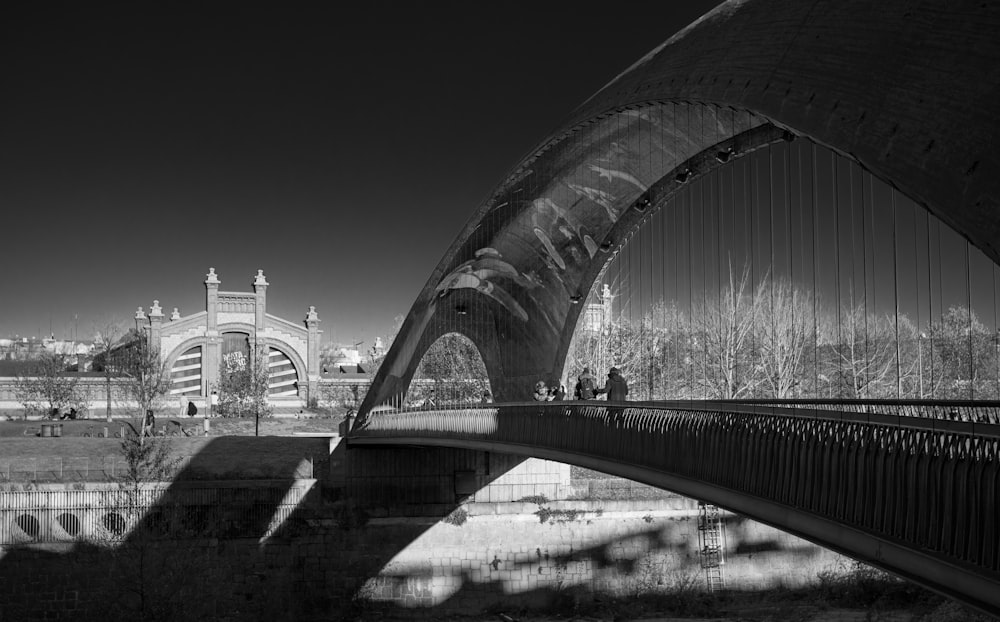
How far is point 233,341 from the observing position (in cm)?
6097

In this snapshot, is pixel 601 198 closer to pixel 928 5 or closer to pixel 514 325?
pixel 514 325

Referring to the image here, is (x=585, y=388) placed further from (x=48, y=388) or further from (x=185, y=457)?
(x=48, y=388)

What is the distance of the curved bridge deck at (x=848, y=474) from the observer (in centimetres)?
812

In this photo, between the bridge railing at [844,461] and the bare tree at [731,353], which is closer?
the bridge railing at [844,461]

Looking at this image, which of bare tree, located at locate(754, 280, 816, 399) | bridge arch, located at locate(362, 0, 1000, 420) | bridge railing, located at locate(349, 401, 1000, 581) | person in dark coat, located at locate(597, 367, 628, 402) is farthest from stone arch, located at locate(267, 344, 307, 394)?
bridge railing, located at locate(349, 401, 1000, 581)

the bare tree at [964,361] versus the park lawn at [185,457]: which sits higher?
the bare tree at [964,361]

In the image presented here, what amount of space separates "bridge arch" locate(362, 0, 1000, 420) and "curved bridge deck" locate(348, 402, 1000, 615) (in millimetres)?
2336

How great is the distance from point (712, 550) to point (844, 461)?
2107 cm

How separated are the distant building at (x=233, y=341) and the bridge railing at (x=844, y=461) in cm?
4532

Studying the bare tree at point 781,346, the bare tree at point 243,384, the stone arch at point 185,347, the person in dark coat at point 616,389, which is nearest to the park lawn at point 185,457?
the person in dark coat at point 616,389

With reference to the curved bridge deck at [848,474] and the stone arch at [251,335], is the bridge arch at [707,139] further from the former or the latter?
the stone arch at [251,335]

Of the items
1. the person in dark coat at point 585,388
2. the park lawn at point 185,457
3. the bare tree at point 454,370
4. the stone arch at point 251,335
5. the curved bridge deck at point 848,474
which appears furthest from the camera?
the stone arch at point 251,335

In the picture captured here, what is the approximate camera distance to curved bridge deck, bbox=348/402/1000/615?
8125mm

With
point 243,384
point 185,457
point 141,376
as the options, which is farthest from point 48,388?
point 185,457
